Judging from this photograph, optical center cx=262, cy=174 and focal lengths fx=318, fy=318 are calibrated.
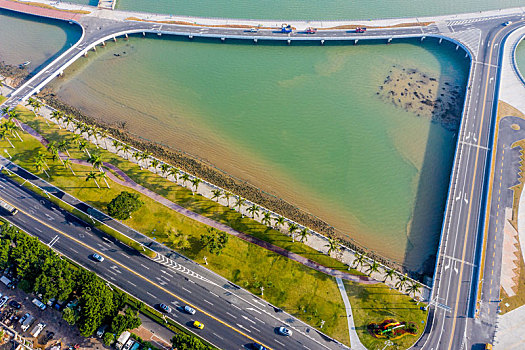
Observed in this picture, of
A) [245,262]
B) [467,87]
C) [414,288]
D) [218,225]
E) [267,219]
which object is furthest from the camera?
[467,87]

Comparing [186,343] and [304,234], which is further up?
[304,234]

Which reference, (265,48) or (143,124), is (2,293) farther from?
(265,48)

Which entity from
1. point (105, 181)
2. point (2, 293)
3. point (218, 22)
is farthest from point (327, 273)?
point (218, 22)

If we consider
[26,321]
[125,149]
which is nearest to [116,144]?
[125,149]

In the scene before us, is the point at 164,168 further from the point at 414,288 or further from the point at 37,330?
the point at 414,288

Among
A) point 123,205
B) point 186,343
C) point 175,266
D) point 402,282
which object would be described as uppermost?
point 402,282

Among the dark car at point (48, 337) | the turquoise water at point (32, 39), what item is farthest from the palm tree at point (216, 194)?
the turquoise water at point (32, 39)

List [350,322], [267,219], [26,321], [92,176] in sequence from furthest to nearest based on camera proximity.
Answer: [92,176]
[267,219]
[350,322]
[26,321]
